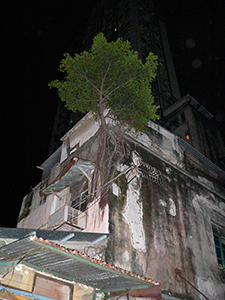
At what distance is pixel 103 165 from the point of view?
11312 mm

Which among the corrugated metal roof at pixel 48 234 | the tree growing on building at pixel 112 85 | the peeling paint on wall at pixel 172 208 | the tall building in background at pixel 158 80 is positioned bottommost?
the corrugated metal roof at pixel 48 234

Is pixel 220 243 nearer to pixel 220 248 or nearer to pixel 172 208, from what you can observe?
pixel 220 248

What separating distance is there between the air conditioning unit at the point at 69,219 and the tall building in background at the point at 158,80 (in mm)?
20707

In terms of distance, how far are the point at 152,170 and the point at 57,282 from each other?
276 inches

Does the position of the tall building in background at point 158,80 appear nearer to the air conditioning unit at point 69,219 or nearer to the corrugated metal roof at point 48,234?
the air conditioning unit at point 69,219

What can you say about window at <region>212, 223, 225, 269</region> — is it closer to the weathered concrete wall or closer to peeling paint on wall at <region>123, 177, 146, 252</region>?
the weathered concrete wall

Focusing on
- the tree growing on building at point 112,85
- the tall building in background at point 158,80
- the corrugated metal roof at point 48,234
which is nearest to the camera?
the corrugated metal roof at point 48,234

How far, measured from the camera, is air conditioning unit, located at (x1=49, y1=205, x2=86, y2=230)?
10.2 m

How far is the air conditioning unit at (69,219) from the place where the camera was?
403 inches

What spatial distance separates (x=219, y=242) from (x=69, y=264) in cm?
987

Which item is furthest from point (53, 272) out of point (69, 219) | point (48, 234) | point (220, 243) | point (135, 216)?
point (220, 243)

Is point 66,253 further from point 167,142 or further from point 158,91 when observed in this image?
point 158,91

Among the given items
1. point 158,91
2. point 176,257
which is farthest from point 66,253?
point 158,91

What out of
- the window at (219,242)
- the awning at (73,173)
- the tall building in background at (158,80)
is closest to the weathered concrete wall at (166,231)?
the window at (219,242)
